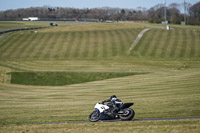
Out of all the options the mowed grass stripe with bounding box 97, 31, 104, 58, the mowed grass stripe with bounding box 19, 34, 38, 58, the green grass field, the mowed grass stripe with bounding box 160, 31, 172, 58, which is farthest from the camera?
the mowed grass stripe with bounding box 19, 34, 38, 58

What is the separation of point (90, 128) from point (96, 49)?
60726mm

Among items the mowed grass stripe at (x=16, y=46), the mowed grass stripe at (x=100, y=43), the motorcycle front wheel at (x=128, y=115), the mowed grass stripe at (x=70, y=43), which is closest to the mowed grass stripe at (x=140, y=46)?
the mowed grass stripe at (x=100, y=43)

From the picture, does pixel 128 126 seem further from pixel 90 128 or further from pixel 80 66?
pixel 80 66

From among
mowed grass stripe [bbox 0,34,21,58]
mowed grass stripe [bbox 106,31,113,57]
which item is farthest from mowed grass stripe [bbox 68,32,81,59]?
mowed grass stripe [bbox 0,34,21,58]

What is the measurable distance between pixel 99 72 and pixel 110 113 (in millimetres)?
35802

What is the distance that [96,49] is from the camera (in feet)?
252

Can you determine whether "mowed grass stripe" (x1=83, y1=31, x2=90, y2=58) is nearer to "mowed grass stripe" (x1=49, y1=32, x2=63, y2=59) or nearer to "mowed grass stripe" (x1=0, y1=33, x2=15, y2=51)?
"mowed grass stripe" (x1=49, y1=32, x2=63, y2=59)

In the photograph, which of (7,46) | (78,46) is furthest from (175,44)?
(7,46)

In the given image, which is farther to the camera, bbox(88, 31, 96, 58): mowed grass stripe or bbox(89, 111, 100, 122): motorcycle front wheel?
bbox(88, 31, 96, 58): mowed grass stripe

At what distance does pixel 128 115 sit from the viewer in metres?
18.2

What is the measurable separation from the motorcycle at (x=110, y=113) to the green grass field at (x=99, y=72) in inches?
43.8

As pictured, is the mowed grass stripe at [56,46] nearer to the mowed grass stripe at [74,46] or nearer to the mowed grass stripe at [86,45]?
the mowed grass stripe at [74,46]

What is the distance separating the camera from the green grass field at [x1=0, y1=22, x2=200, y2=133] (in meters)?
20.1

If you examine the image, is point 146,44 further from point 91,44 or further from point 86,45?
point 86,45
